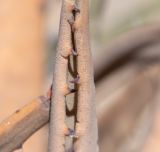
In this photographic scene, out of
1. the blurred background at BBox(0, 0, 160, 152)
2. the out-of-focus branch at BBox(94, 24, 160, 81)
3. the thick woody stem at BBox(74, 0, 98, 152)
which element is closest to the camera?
the thick woody stem at BBox(74, 0, 98, 152)

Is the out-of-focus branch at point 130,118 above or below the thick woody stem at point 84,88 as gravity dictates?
above

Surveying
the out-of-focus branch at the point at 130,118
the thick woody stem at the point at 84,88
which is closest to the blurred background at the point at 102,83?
the out-of-focus branch at the point at 130,118

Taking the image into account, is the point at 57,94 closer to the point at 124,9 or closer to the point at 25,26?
the point at 25,26

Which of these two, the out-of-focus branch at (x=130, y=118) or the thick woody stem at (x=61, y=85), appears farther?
the out-of-focus branch at (x=130, y=118)

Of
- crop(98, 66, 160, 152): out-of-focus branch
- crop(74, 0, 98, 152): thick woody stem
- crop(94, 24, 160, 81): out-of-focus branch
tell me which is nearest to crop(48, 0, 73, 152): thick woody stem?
crop(74, 0, 98, 152): thick woody stem

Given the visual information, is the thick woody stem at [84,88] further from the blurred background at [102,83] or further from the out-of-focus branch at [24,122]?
the blurred background at [102,83]

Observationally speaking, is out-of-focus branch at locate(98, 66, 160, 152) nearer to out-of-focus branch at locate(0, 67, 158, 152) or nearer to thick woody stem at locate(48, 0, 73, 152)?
out-of-focus branch at locate(0, 67, 158, 152)
